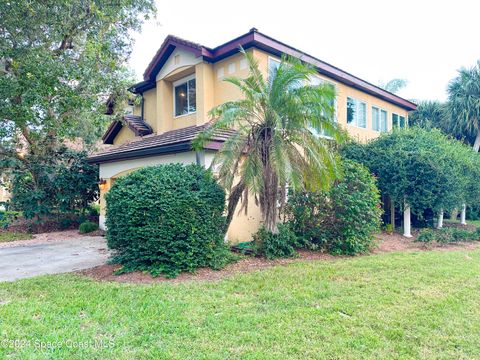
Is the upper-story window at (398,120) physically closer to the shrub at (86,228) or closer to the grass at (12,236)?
the shrub at (86,228)

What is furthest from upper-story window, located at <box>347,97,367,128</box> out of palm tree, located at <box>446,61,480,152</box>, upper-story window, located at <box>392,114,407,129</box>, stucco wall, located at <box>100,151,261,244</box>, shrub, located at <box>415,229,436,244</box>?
palm tree, located at <box>446,61,480,152</box>

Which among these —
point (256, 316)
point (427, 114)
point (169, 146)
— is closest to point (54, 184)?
point (169, 146)

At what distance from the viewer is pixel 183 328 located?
13.4 ft

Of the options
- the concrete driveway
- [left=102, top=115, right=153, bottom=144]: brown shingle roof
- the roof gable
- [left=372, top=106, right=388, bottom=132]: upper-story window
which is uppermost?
the roof gable

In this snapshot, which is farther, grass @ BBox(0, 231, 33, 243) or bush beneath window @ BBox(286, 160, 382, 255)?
grass @ BBox(0, 231, 33, 243)

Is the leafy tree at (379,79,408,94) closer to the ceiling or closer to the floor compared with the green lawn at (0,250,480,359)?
closer to the ceiling

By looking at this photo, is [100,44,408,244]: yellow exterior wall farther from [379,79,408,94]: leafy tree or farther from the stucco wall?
[379,79,408,94]: leafy tree

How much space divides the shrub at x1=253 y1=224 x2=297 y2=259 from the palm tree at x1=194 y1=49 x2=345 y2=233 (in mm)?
A: 1007

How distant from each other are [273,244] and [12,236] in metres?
10.3

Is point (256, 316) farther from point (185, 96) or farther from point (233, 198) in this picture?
point (185, 96)

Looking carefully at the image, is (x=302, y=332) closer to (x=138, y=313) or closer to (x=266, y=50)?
(x=138, y=313)

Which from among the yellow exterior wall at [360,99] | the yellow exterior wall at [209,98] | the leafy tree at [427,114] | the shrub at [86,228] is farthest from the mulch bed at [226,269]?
the leafy tree at [427,114]

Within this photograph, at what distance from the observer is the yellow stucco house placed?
33.8ft

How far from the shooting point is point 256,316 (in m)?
4.42
